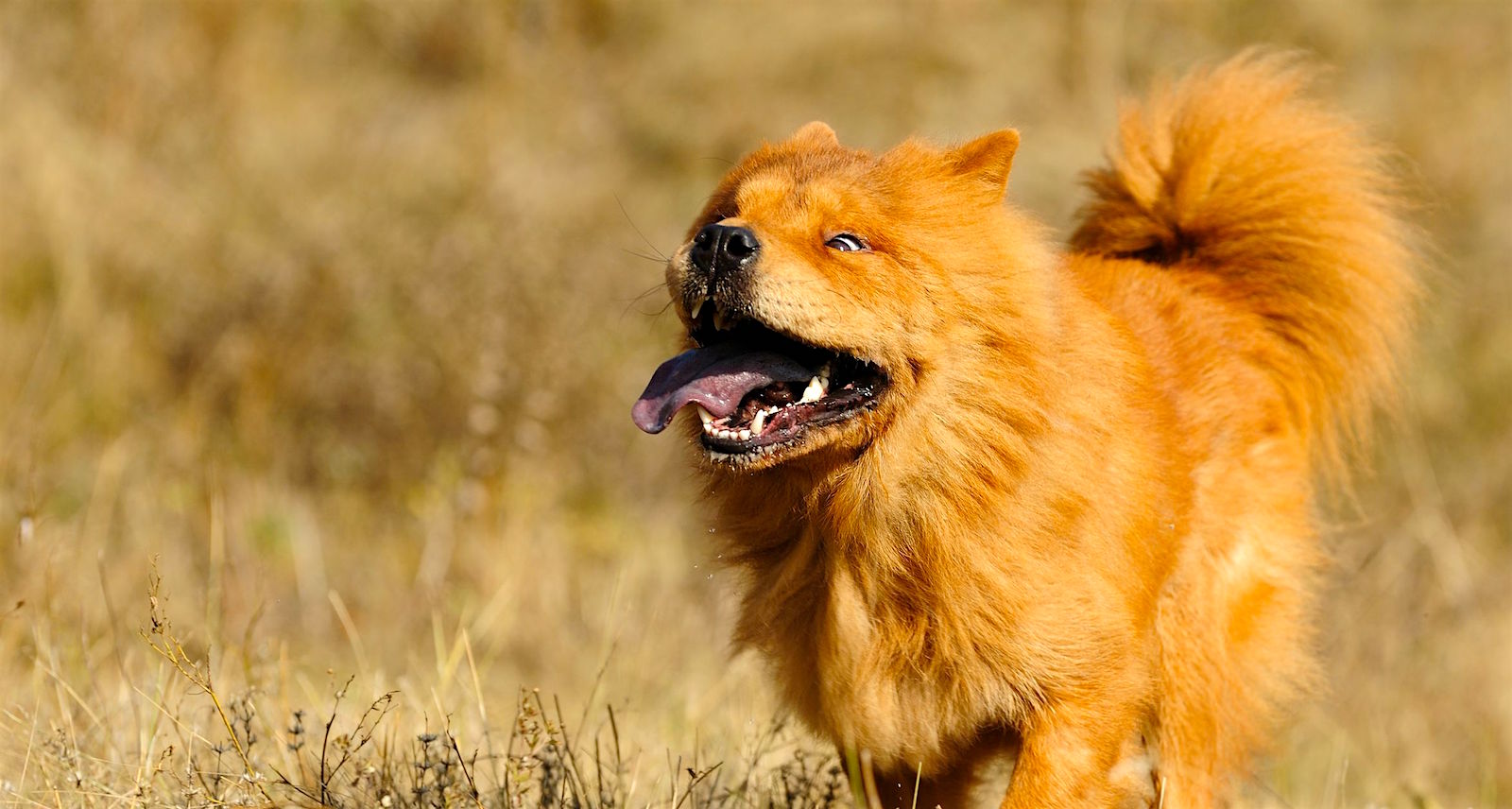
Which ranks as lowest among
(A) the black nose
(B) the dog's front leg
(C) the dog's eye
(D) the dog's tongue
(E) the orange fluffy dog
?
(B) the dog's front leg

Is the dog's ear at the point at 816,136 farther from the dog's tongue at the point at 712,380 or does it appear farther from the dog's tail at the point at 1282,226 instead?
the dog's tail at the point at 1282,226

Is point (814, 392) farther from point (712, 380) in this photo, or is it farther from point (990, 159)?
point (990, 159)

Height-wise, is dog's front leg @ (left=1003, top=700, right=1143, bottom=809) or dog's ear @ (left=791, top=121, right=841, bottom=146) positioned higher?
dog's ear @ (left=791, top=121, right=841, bottom=146)

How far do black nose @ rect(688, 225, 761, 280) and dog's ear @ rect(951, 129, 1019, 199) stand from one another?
30.2 inches

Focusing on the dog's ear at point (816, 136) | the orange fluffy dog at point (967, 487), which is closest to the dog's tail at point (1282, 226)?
the orange fluffy dog at point (967, 487)

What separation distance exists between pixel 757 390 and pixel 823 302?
334 millimetres

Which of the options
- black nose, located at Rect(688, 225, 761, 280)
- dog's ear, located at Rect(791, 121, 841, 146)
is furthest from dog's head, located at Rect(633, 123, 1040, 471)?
dog's ear, located at Rect(791, 121, 841, 146)

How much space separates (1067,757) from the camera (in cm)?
383

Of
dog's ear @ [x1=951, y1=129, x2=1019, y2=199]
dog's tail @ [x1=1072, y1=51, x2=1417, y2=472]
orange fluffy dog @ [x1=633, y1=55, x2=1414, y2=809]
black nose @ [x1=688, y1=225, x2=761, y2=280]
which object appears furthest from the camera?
dog's tail @ [x1=1072, y1=51, x2=1417, y2=472]

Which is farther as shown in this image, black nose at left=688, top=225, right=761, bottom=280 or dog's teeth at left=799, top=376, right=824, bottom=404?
dog's teeth at left=799, top=376, right=824, bottom=404

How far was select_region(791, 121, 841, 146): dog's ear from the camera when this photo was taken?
4434mm

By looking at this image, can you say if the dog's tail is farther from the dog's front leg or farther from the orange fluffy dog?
the dog's front leg

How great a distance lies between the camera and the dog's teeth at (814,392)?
12.3ft

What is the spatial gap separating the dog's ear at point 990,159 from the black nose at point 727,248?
2.51 ft
